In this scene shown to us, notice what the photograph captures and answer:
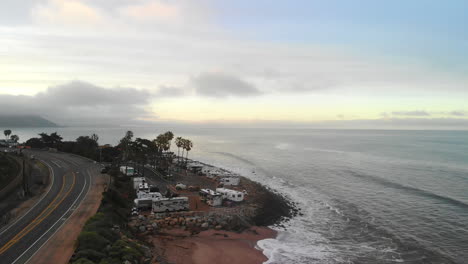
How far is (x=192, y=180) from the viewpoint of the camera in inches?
2345

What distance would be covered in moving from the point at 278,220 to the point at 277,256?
1150 cm

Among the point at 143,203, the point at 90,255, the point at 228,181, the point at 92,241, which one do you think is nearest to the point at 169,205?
the point at 143,203

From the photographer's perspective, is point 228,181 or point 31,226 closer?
point 31,226

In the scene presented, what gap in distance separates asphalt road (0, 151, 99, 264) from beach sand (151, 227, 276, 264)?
9.60 metres

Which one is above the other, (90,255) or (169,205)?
(90,255)

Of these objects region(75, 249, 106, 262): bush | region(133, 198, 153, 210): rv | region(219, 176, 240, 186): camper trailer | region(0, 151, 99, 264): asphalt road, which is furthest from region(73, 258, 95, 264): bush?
region(219, 176, 240, 186): camper trailer

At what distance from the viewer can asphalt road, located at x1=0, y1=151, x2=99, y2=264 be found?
20.6 meters

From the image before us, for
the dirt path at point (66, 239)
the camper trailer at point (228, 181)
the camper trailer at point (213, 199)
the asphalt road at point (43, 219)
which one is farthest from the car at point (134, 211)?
the camper trailer at point (228, 181)

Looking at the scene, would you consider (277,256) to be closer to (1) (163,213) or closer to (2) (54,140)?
(1) (163,213)

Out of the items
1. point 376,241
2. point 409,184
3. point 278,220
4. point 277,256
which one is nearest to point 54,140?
point 278,220

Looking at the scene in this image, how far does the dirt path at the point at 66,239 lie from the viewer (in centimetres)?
1972

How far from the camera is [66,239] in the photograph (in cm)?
2297

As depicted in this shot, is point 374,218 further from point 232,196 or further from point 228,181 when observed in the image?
point 228,181

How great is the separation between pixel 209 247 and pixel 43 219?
17.1 metres
